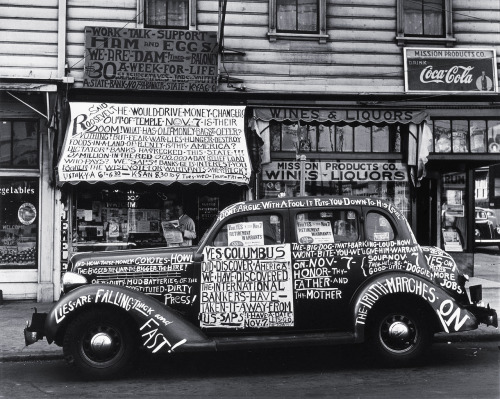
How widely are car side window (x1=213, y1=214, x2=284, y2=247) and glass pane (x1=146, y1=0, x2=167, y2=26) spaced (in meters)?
6.73

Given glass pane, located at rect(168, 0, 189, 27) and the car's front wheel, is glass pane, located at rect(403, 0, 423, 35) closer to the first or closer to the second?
glass pane, located at rect(168, 0, 189, 27)

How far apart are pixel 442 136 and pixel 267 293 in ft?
24.2

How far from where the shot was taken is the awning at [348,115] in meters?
12.8

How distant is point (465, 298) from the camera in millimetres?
7812

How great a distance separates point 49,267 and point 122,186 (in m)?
2.05

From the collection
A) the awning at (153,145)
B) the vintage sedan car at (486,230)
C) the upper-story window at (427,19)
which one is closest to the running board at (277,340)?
the awning at (153,145)

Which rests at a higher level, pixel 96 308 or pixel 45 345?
pixel 96 308

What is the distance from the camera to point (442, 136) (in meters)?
13.4

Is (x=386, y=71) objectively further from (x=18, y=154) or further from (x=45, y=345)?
(x=45, y=345)

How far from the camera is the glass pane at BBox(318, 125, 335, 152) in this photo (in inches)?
528

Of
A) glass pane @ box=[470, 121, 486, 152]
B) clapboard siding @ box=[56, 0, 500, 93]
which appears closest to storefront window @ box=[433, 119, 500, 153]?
glass pane @ box=[470, 121, 486, 152]

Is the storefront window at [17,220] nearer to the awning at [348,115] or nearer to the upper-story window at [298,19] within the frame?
the awning at [348,115]

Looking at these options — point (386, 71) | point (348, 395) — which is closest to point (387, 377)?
point (348, 395)

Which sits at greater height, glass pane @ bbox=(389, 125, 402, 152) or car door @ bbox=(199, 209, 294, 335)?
glass pane @ bbox=(389, 125, 402, 152)
